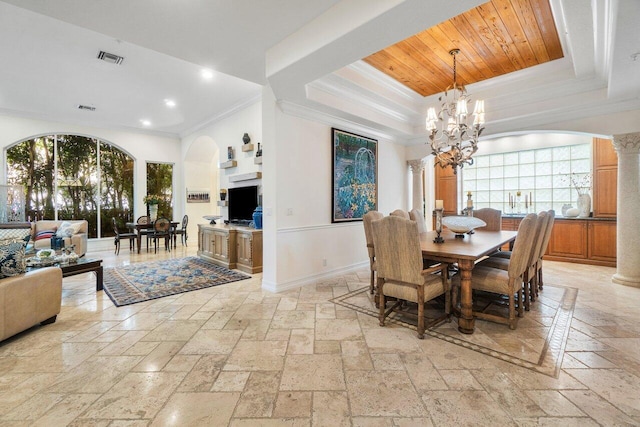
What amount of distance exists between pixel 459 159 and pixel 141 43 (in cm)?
380

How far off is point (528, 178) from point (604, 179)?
5.04ft

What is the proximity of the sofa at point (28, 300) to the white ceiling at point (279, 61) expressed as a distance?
228 centimetres

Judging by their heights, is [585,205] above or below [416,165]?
below

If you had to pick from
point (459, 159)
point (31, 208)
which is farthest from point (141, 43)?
point (31, 208)

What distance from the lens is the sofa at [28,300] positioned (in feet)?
8.01

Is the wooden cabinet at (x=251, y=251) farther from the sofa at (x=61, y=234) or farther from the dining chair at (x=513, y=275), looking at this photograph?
the dining chair at (x=513, y=275)

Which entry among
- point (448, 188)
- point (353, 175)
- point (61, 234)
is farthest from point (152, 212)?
point (448, 188)

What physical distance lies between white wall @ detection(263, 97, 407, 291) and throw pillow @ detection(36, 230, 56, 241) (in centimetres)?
515

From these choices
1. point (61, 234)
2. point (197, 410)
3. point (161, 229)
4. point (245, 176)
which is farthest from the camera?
point (161, 229)

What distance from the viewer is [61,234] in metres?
5.74

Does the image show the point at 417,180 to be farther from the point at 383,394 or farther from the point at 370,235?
the point at 383,394

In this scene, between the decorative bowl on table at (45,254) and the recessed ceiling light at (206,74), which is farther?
the recessed ceiling light at (206,74)

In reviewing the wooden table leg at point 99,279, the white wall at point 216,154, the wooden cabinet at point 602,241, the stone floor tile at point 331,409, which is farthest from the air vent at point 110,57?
the wooden cabinet at point 602,241

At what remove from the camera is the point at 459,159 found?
3.76 m
